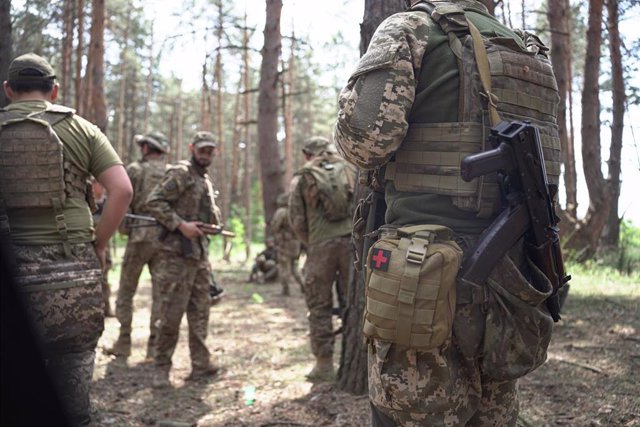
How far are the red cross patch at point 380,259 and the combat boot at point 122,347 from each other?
5364 millimetres

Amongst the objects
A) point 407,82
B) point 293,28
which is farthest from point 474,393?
point 293,28

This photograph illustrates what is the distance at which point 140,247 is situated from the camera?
7.21 meters

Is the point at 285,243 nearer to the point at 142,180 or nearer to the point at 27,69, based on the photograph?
the point at 142,180

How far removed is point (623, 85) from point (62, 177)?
955 centimetres

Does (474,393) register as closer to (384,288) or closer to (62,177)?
(384,288)

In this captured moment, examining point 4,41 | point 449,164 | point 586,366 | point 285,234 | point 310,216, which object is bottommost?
point 586,366

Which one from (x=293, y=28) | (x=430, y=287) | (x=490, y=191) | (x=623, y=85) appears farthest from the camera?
(x=293, y=28)

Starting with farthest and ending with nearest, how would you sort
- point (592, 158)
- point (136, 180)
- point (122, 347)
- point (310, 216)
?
point (592, 158) < point (136, 180) < point (122, 347) < point (310, 216)

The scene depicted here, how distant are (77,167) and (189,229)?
240 cm

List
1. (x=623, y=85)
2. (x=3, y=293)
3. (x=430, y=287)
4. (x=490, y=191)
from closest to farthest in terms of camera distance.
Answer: (x=3, y=293) → (x=430, y=287) → (x=490, y=191) → (x=623, y=85)

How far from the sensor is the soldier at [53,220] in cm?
328

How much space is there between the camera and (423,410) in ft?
7.22

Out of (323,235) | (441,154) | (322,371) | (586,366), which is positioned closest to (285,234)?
(323,235)

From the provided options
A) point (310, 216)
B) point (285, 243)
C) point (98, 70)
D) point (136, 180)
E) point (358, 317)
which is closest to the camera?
point (358, 317)
